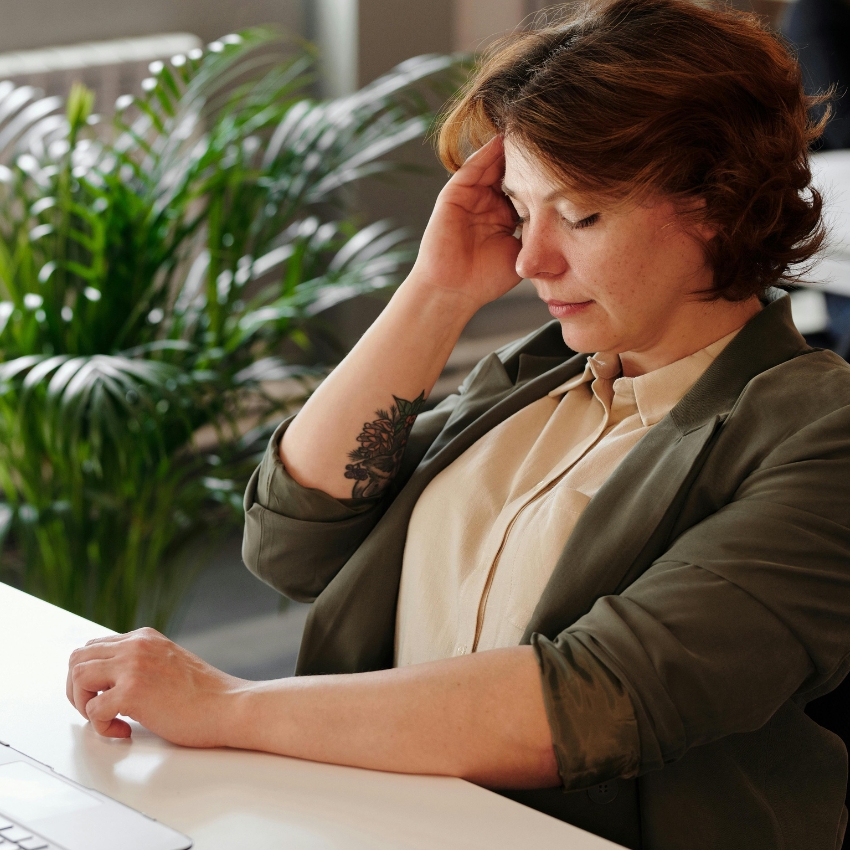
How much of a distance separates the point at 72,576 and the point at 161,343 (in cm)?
48

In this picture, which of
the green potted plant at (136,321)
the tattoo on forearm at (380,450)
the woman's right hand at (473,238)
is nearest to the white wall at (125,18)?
the green potted plant at (136,321)

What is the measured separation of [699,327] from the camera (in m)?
1.27

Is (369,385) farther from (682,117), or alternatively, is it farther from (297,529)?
(682,117)

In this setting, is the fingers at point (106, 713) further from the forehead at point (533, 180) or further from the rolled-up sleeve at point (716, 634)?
the forehead at point (533, 180)

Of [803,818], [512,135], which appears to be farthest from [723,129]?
[803,818]

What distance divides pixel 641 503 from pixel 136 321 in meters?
1.22

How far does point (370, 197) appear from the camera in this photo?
3.89 meters

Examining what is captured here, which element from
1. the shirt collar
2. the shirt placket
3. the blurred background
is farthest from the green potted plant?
the shirt collar

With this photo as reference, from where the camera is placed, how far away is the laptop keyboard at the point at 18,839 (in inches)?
32.8

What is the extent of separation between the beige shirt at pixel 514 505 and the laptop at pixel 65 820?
449 millimetres

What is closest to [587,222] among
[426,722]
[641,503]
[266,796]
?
[641,503]

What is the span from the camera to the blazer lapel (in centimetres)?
112

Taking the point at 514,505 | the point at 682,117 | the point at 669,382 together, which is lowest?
the point at 514,505

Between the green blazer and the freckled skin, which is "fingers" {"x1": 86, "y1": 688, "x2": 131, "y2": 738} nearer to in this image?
the green blazer
